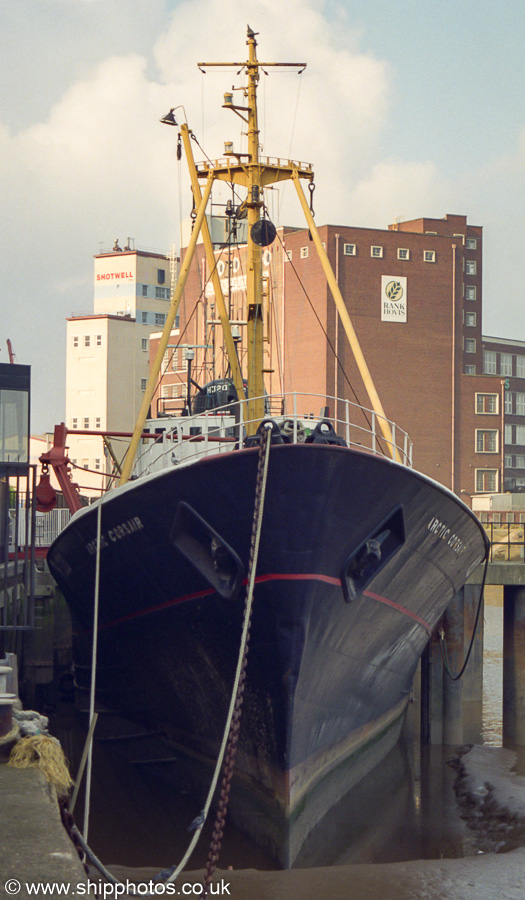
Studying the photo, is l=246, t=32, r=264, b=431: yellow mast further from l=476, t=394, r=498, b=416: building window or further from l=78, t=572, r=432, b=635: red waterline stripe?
Answer: l=476, t=394, r=498, b=416: building window

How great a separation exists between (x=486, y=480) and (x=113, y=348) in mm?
36134

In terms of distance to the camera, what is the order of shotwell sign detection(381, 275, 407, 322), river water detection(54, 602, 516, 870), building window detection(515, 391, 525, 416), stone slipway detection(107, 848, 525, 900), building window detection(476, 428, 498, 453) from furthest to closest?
building window detection(515, 391, 525, 416) < building window detection(476, 428, 498, 453) < shotwell sign detection(381, 275, 407, 322) < river water detection(54, 602, 516, 870) < stone slipway detection(107, 848, 525, 900)

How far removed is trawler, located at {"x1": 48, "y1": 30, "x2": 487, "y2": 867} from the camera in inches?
418

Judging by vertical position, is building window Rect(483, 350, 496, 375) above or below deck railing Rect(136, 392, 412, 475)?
above

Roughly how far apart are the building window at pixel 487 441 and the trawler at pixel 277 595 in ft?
171

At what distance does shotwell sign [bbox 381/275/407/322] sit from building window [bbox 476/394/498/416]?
804cm

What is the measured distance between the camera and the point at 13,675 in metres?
8.91

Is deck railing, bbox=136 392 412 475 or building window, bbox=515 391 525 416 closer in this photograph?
deck railing, bbox=136 392 412 475

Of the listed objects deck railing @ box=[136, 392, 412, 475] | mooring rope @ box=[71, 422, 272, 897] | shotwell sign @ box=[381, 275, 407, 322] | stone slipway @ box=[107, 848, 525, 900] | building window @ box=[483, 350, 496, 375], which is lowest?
stone slipway @ box=[107, 848, 525, 900]

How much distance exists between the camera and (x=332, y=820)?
39.5ft

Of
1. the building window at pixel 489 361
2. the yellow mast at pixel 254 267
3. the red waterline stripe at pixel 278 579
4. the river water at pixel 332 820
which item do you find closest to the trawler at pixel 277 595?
the red waterline stripe at pixel 278 579

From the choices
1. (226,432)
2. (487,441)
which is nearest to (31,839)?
(226,432)

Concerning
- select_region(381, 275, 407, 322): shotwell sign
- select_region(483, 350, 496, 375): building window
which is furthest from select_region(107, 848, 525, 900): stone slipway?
select_region(483, 350, 496, 375): building window

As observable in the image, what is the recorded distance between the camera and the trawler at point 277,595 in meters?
10.6
